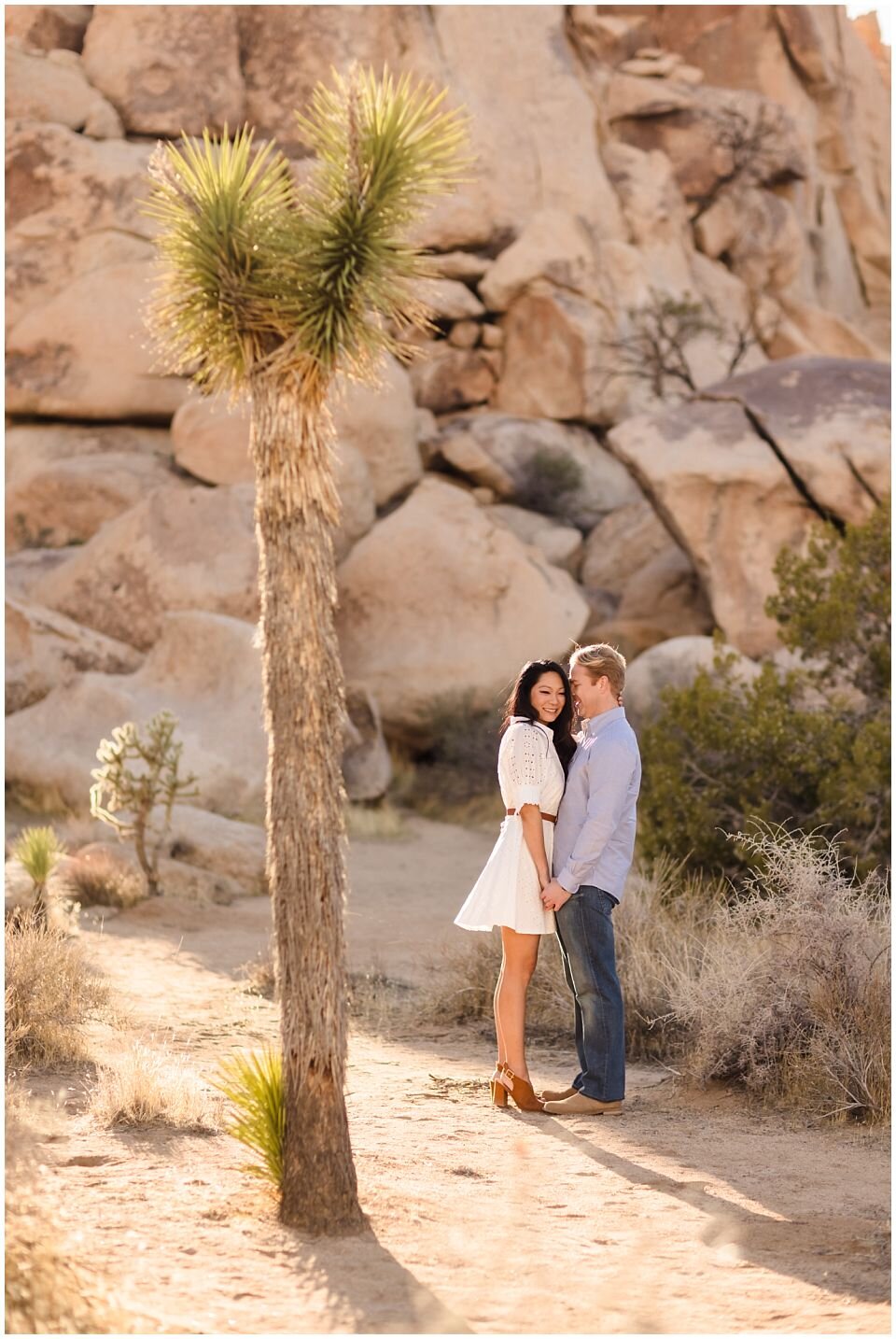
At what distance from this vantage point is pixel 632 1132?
19.4 ft

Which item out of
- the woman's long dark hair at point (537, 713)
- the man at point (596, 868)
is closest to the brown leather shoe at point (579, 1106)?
the man at point (596, 868)

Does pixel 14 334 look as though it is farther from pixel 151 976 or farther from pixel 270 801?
pixel 270 801

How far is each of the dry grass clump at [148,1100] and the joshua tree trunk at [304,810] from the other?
120 cm

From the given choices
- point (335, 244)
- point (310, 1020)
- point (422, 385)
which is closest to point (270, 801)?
point (310, 1020)

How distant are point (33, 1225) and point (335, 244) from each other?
3.06 m

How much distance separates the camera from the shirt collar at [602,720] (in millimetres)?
6125

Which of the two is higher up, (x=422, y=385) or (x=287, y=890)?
(x=422, y=385)

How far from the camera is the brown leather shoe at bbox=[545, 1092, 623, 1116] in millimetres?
6102

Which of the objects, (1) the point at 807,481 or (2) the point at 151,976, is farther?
(1) the point at 807,481

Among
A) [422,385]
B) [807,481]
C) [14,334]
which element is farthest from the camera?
[422,385]

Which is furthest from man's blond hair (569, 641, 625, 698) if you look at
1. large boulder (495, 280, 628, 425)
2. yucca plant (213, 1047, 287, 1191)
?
large boulder (495, 280, 628, 425)

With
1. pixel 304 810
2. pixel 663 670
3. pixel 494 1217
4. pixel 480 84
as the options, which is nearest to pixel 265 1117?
pixel 494 1217

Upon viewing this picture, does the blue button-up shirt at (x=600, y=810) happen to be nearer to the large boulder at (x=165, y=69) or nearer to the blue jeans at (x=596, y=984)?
the blue jeans at (x=596, y=984)

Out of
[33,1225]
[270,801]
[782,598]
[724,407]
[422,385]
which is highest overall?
[422,385]
